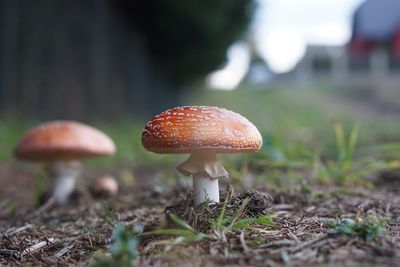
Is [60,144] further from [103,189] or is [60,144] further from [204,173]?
[204,173]

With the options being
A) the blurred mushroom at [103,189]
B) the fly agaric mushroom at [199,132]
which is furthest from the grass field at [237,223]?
the fly agaric mushroom at [199,132]

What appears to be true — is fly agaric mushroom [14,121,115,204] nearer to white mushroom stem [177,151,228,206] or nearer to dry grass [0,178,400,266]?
dry grass [0,178,400,266]

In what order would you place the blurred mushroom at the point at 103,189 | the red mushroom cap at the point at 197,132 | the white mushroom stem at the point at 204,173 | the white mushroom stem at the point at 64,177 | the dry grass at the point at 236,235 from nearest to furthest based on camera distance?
the dry grass at the point at 236,235 → the red mushroom cap at the point at 197,132 → the white mushroom stem at the point at 204,173 → the blurred mushroom at the point at 103,189 → the white mushroom stem at the point at 64,177

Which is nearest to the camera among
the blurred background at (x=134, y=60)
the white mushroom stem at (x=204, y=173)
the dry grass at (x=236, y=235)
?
the dry grass at (x=236, y=235)

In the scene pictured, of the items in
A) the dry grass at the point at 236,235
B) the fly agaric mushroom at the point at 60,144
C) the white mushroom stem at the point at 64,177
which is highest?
the fly agaric mushroom at the point at 60,144

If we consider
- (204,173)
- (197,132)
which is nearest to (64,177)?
(204,173)

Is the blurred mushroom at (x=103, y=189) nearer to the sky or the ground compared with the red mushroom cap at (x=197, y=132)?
nearer to the ground

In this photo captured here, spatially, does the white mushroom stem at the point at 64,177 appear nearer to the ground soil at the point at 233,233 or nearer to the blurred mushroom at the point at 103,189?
the blurred mushroom at the point at 103,189
